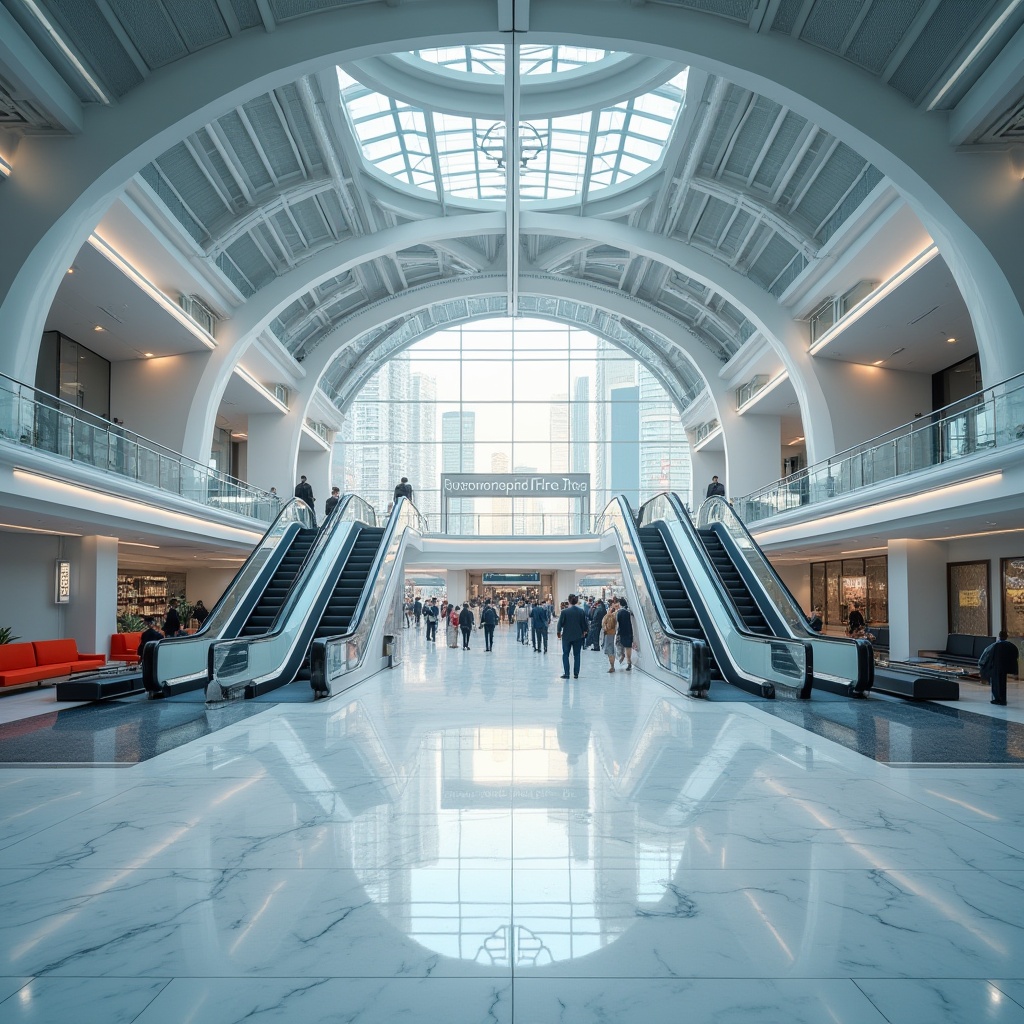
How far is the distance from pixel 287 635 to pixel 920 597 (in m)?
13.3

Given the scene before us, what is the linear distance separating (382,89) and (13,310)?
11.3 meters

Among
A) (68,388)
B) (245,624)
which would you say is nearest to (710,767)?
(245,624)

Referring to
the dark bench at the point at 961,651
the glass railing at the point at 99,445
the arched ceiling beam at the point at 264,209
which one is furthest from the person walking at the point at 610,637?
the arched ceiling beam at the point at 264,209

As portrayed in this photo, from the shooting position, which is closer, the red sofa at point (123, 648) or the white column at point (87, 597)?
the white column at point (87, 597)

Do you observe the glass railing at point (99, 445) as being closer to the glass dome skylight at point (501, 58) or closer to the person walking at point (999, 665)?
the glass dome skylight at point (501, 58)

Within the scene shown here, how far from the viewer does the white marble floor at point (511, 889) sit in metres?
3.06

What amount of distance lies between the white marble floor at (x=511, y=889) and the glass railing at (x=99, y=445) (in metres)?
6.79

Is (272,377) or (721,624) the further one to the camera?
(272,377)

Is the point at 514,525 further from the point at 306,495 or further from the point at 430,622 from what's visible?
the point at 306,495

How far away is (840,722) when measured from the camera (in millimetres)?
9438

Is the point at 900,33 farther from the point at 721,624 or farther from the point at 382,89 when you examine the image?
the point at 382,89

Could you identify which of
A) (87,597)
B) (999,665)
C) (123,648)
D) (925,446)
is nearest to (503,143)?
(925,446)

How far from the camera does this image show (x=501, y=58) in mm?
20750

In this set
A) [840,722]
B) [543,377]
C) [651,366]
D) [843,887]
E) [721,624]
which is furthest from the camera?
[543,377]
